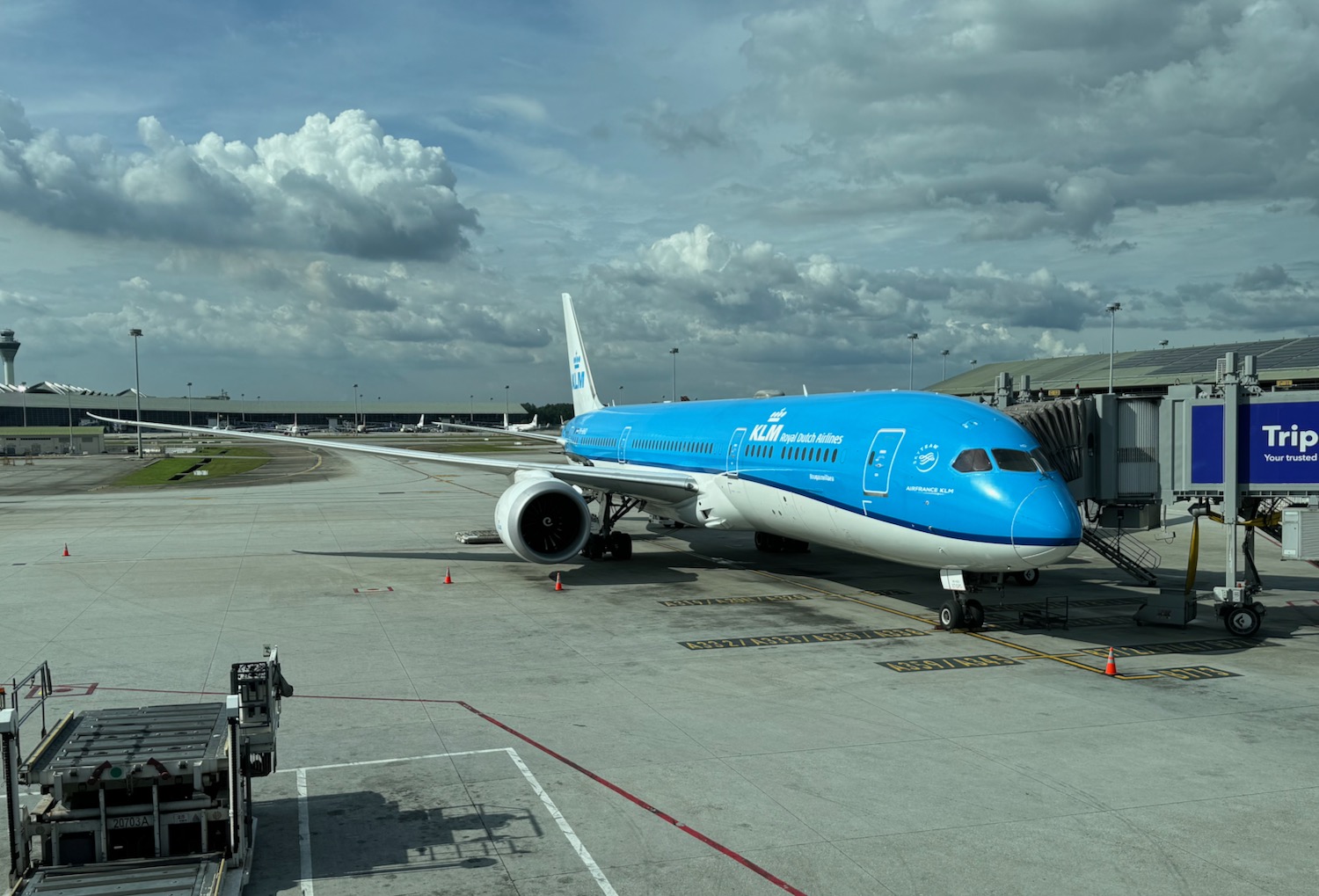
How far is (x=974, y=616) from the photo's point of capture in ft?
60.2

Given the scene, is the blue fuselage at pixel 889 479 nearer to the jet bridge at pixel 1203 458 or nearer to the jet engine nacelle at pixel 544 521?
the jet bridge at pixel 1203 458

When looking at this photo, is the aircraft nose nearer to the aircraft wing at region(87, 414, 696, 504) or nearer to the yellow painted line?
the yellow painted line

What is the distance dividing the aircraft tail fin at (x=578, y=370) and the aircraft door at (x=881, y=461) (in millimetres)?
23370

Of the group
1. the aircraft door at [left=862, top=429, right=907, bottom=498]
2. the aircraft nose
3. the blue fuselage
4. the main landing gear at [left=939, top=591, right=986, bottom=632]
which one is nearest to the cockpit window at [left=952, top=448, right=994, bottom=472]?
the blue fuselage

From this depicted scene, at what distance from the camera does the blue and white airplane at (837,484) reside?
16578mm

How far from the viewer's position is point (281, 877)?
8422mm

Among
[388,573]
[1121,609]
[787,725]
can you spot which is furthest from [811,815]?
[388,573]

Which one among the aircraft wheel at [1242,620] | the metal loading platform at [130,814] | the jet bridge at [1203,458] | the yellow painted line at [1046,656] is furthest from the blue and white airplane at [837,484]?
the metal loading platform at [130,814]

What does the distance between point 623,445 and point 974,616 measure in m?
17.0

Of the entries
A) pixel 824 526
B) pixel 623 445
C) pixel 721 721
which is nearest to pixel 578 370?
pixel 623 445

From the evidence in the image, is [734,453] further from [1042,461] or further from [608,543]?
[1042,461]

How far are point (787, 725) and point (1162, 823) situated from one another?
445 centimetres

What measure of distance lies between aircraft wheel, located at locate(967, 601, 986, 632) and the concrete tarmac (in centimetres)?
33

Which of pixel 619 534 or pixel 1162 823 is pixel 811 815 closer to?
pixel 1162 823
